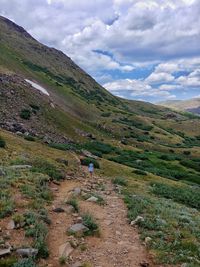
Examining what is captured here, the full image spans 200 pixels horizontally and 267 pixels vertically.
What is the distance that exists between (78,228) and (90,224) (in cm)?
70

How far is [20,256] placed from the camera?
44.5 feet

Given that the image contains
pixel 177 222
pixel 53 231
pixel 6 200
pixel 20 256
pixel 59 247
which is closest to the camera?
pixel 20 256

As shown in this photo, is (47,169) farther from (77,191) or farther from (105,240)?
(105,240)

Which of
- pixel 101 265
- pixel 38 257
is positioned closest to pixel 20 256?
pixel 38 257

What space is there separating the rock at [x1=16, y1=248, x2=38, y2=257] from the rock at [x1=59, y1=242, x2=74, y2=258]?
1.03 m

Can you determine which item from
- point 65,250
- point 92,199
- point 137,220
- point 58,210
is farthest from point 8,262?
point 92,199

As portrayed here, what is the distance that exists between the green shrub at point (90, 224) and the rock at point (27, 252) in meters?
3.40

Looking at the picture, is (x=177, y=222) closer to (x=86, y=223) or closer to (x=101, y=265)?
(x=86, y=223)

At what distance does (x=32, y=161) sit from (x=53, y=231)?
1309 cm

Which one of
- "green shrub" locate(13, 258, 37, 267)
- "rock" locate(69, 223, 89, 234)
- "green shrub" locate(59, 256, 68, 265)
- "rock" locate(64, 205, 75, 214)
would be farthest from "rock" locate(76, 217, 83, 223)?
"green shrub" locate(13, 258, 37, 267)

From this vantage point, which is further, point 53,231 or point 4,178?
point 4,178

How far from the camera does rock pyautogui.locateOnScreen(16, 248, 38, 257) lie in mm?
13633

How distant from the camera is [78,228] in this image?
16.9 m

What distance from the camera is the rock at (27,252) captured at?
44.7 ft
